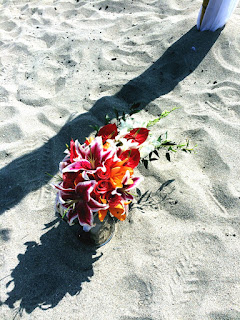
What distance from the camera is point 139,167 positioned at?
7.30 feet

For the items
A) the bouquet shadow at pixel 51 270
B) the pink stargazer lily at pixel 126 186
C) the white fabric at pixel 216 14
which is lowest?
the bouquet shadow at pixel 51 270

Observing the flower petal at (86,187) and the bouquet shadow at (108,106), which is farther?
the bouquet shadow at (108,106)

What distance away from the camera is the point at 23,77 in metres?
3.04

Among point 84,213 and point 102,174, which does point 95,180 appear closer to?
point 102,174

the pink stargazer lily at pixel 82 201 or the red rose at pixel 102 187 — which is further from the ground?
the red rose at pixel 102 187

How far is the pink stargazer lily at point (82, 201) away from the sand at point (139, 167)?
665 millimetres

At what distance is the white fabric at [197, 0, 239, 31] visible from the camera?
284 cm

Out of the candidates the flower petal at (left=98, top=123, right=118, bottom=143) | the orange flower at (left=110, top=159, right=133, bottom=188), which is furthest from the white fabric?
the orange flower at (left=110, top=159, right=133, bottom=188)

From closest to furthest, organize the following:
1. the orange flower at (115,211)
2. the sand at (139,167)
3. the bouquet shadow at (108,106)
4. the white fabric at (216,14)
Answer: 1. the orange flower at (115,211)
2. the sand at (139,167)
3. the bouquet shadow at (108,106)
4. the white fabric at (216,14)

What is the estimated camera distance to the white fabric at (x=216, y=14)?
112 inches

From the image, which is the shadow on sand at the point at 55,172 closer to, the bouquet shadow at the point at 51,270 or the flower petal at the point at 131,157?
the bouquet shadow at the point at 51,270

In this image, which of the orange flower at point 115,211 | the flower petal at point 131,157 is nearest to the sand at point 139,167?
the orange flower at point 115,211

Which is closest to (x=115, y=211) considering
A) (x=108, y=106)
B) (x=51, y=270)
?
(x=51, y=270)

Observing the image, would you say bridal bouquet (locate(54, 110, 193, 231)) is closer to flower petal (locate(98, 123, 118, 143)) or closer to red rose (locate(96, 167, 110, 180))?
red rose (locate(96, 167, 110, 180))
